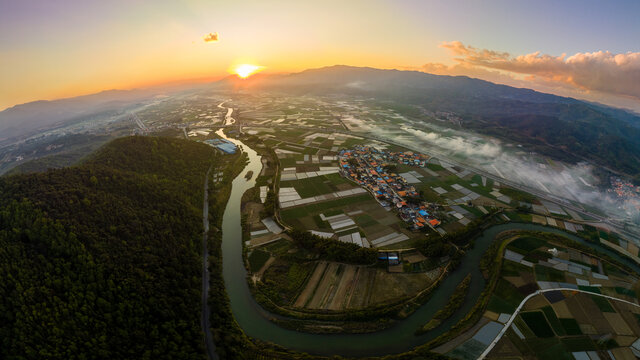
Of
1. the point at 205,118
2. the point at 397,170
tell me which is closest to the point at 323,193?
the point at 397,170

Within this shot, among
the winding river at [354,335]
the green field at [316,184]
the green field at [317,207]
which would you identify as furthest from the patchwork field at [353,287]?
the green field at [316,184]

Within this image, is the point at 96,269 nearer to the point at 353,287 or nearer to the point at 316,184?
the point at 353,287

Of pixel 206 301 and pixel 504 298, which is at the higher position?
pixel 206 301

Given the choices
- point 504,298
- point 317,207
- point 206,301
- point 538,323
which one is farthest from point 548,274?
point 206,301

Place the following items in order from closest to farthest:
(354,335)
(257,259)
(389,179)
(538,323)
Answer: (354,335), (538,323), (257,259), (389,179)

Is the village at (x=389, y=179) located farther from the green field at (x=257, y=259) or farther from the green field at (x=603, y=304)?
the green field at (x=257, y=259)

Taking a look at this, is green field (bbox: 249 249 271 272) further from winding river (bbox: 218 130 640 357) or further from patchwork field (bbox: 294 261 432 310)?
patchwork field (bbox: 294 261 432 310)
